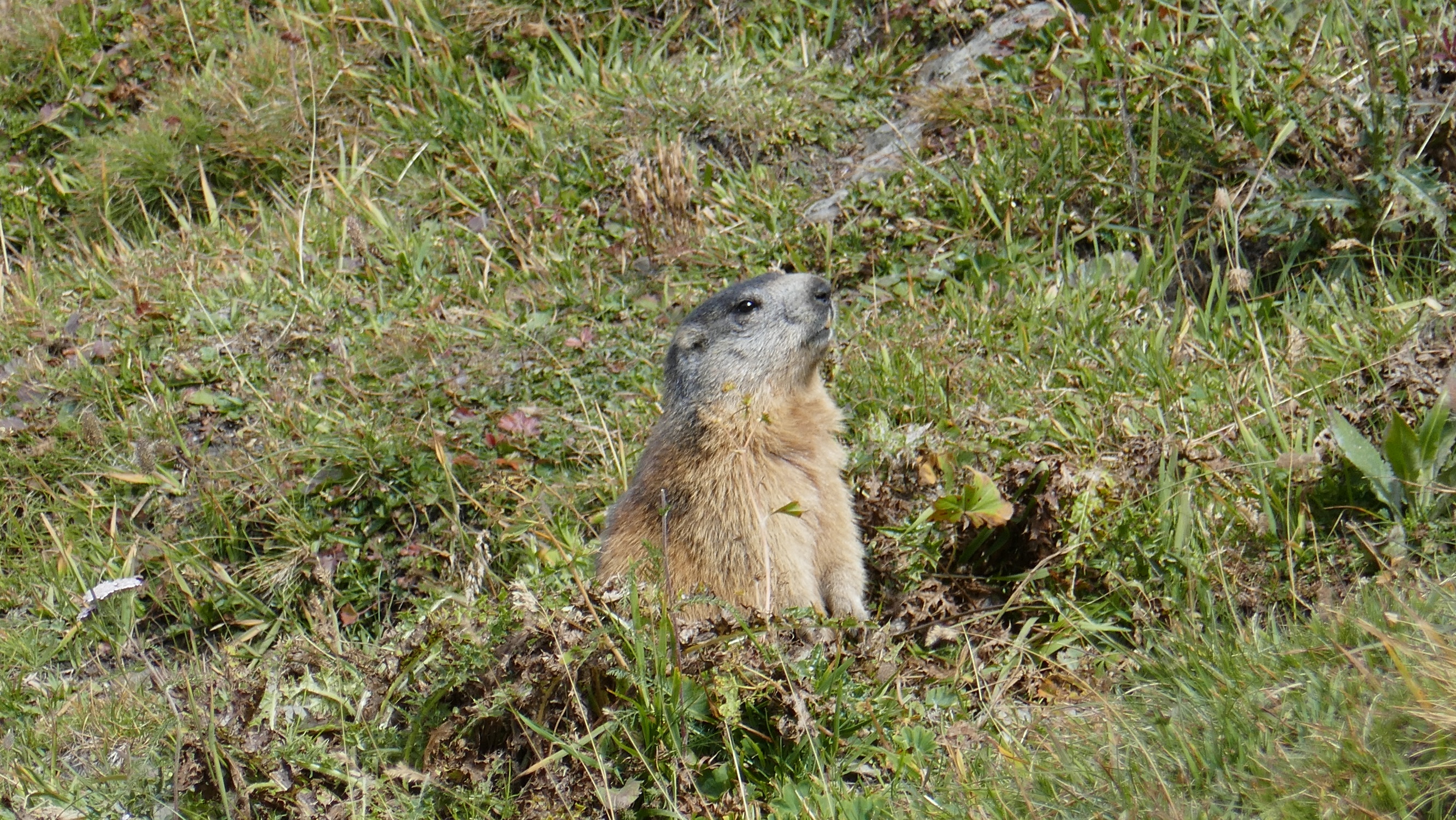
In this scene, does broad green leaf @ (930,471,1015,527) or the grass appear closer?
the grass

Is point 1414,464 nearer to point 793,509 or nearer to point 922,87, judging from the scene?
point 793,509

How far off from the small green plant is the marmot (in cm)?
174

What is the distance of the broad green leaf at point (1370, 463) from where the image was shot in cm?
405

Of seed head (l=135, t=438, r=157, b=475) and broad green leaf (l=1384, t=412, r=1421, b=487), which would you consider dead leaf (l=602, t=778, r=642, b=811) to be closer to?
broad green leaf (l=1384, t=412, r=1421, b=487)

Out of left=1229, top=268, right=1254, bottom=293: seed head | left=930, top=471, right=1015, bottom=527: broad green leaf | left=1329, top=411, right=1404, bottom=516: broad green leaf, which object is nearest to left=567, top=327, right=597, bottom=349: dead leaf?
left=930, top=471, right=1015, bottom=527: broad green leaf

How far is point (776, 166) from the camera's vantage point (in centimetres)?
691

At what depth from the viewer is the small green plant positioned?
157 inches

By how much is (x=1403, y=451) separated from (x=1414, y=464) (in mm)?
56

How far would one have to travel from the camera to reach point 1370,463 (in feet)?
13.4

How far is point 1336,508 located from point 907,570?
1501 mm

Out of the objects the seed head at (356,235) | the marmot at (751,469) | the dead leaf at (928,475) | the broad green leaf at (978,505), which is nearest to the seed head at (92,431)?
the seed head at (356,235)

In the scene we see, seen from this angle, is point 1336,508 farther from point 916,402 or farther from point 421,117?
point 421,117

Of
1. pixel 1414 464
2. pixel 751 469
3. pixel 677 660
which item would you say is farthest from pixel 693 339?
pixel 1414 464

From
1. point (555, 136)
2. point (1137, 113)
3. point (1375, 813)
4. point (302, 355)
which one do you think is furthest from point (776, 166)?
point (1375, 813)
